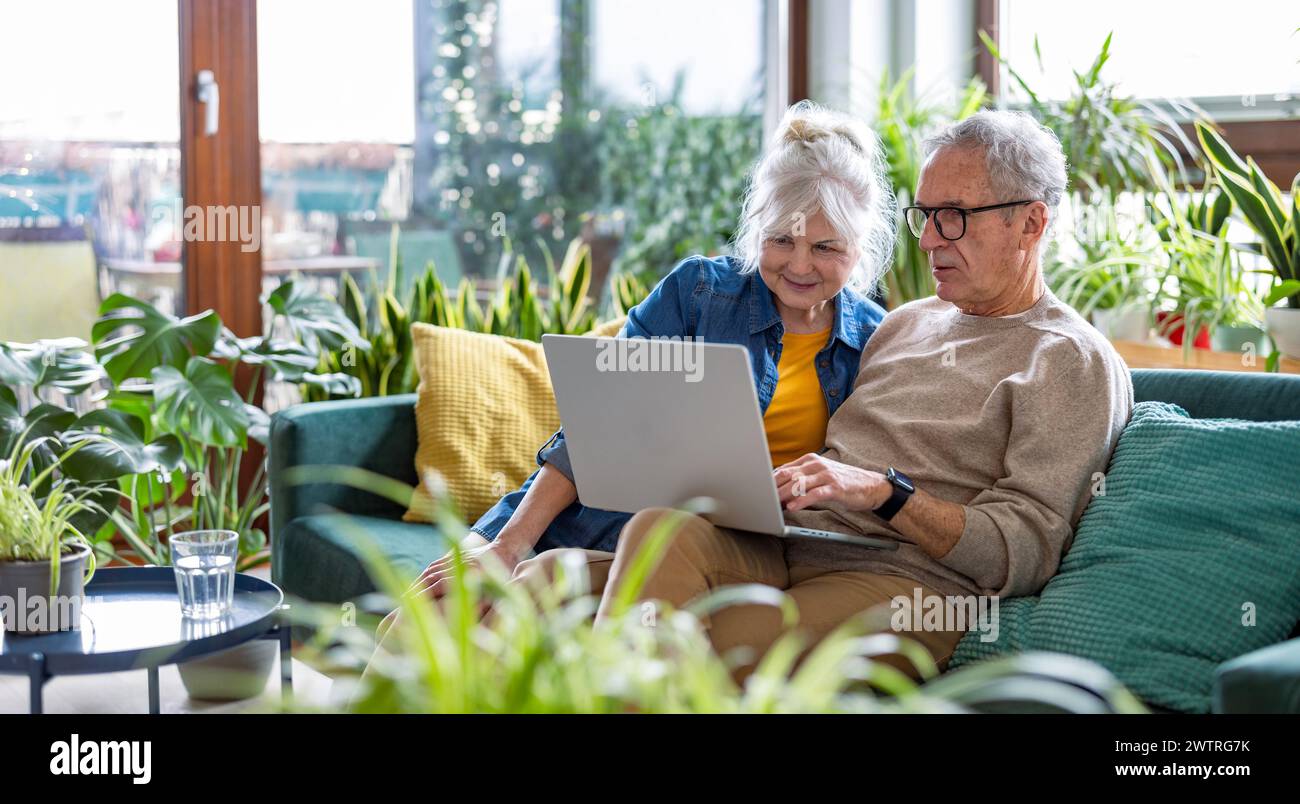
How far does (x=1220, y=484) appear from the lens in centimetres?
177

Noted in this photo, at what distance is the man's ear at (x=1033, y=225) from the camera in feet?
6.72

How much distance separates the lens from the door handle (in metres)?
3.79

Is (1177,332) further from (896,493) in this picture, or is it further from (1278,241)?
(896,493)

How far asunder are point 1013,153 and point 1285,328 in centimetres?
94

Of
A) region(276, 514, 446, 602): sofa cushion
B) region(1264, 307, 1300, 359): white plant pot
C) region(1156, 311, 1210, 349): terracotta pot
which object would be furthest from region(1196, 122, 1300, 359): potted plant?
region(276, 514, 446, 602): sofa cushion

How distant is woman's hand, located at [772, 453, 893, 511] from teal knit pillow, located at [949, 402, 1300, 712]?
25cm

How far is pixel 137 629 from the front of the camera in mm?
2033

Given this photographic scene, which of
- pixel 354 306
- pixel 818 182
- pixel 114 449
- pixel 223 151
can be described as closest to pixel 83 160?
pixel 223 151

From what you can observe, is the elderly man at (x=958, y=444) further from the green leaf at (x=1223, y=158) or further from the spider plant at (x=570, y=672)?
the green leaf at (x=1223, y=158)

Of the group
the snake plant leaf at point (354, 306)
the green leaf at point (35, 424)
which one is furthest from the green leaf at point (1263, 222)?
the green leaf at point (35, 424)

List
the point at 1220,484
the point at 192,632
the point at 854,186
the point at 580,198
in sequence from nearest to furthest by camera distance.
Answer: the point at 1220,484, the point at 192,632, the point at 854,186, the point at 580,198
